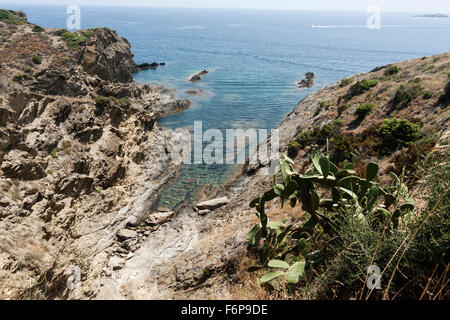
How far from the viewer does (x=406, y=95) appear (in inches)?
845

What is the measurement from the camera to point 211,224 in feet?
64.3

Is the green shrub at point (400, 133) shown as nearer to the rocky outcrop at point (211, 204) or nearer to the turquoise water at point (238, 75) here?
the rocky outcrop at point (211, 204)

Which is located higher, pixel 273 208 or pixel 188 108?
pixel 188 108

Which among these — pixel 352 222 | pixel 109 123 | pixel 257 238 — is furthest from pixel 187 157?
pixel 352 222

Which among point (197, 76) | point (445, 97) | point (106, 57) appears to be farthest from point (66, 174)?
point (197, 76)

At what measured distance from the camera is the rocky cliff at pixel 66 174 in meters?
13.9

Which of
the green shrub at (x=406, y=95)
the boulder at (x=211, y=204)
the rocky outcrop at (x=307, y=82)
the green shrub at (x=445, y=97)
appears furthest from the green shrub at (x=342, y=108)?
the rocky outcrop at (x=307, y=82)

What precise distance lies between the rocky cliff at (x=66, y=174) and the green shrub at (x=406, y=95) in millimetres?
21176

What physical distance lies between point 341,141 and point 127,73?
162 feet

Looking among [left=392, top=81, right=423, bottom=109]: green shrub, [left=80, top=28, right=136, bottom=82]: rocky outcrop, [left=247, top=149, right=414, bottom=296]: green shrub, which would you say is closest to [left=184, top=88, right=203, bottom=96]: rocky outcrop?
[left=80, top=28, right=136, bottom=82]: rocky outcrop

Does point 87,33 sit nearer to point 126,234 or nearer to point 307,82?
point 126,234

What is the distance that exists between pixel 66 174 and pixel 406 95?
2708 cm

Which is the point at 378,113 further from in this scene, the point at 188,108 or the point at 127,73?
the point at 127,73

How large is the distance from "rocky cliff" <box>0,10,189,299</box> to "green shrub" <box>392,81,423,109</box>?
21176 mm
